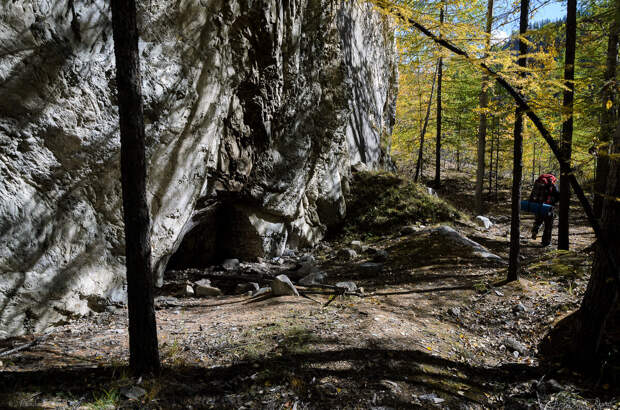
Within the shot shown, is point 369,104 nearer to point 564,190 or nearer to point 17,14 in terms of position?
point 564,190

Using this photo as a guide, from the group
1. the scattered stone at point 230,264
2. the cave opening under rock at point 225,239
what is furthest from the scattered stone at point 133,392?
the cave opening under rock at point 225,239

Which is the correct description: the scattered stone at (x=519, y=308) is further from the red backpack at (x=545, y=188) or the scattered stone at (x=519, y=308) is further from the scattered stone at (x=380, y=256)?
the red backpack at (x=545, y=188)

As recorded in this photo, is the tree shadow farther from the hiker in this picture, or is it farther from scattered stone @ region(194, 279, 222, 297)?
the hiker

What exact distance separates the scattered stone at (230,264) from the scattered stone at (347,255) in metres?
3.10

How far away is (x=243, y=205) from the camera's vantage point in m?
9.95

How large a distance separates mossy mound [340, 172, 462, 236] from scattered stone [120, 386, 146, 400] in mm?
10295

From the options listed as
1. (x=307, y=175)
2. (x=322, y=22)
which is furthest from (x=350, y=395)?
(x=322, y=22)

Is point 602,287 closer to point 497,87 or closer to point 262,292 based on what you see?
point 262,292

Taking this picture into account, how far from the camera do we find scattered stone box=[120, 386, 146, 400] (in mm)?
3189

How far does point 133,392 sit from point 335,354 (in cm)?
222

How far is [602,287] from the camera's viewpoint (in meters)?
3.95

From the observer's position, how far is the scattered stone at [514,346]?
16.2 ft

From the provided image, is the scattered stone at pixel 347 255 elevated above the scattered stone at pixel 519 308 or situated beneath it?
elevated above

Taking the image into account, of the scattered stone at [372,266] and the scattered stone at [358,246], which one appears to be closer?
the scattered stone at [372,266]
